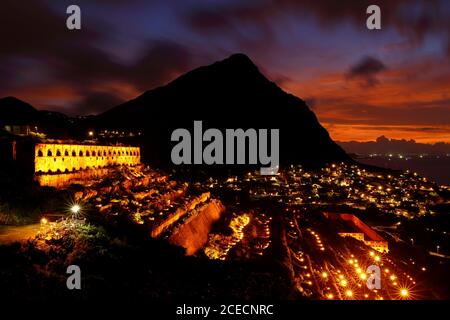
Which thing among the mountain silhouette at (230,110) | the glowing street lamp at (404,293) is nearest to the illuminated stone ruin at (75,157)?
the glowing street lamp at (404,293)

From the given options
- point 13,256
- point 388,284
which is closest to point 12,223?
point 13,256

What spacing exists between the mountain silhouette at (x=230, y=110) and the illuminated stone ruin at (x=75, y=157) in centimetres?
5648

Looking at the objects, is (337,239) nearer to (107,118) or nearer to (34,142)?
(34,142)

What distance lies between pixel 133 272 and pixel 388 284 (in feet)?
52.3

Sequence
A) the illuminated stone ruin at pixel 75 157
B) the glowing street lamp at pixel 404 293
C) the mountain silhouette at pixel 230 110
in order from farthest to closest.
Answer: the mountain silhouette at pixel 230 110, the illuminated stone ruin at pixel 75 157, the glowing street lamp at pixel 404 293

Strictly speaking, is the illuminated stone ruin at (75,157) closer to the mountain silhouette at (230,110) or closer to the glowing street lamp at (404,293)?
the glowing street lamp at (404,293)

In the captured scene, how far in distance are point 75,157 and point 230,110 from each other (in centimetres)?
10974

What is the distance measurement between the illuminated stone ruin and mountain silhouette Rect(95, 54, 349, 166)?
56.5 metres

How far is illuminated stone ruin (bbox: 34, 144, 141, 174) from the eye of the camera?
28094 millimetres

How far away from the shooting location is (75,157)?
33.0 metres

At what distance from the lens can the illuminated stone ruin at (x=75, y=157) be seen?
28094mm

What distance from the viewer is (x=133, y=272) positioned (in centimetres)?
1589

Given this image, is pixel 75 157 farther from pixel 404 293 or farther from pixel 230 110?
pixel 230 110

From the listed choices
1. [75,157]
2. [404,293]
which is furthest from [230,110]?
[404,293]
